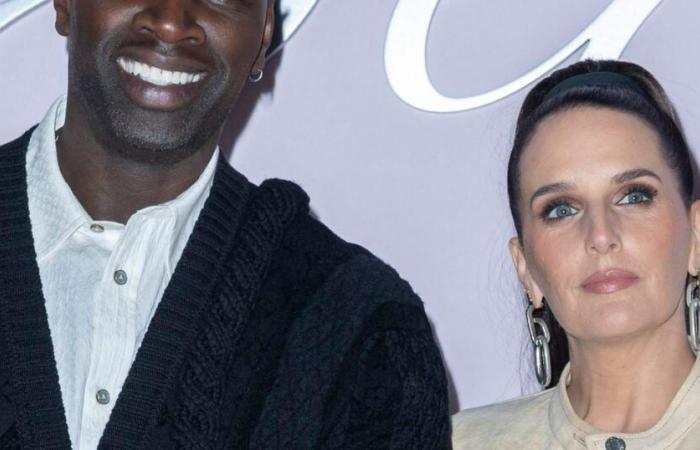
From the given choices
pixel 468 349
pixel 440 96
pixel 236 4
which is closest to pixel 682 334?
pixel 468 349

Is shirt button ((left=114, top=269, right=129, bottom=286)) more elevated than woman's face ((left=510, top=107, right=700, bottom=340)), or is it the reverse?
woman's face ((left=510, top=107, right=700, bottom=340))

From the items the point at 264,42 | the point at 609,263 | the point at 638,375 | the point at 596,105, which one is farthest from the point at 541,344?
the point at 264,42

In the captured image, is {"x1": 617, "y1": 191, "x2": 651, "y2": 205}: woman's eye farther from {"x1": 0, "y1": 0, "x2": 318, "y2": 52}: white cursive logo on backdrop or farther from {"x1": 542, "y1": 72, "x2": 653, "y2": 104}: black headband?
{"x1": 0, "y1": 0, "x2": 318, "y2": 52}: white cursive logo on backdrop

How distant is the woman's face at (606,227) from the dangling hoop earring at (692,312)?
27 millimetres

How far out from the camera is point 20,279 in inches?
92.1

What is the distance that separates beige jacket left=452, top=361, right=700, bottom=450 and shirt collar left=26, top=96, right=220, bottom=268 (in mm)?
813

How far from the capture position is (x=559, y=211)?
→ 2.70m

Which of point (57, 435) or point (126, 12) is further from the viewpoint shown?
point (126, 12)

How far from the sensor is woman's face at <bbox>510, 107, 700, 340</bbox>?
101 inches

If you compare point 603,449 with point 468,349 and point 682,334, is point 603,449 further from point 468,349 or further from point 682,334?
point 468,349

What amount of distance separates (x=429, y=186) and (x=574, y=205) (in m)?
0.65

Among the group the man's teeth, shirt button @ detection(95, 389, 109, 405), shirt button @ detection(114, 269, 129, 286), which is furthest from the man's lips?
shirt button @ detection(95, 389, 109, 405)

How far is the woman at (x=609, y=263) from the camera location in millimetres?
2576

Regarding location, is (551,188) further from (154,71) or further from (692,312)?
(154,71)
